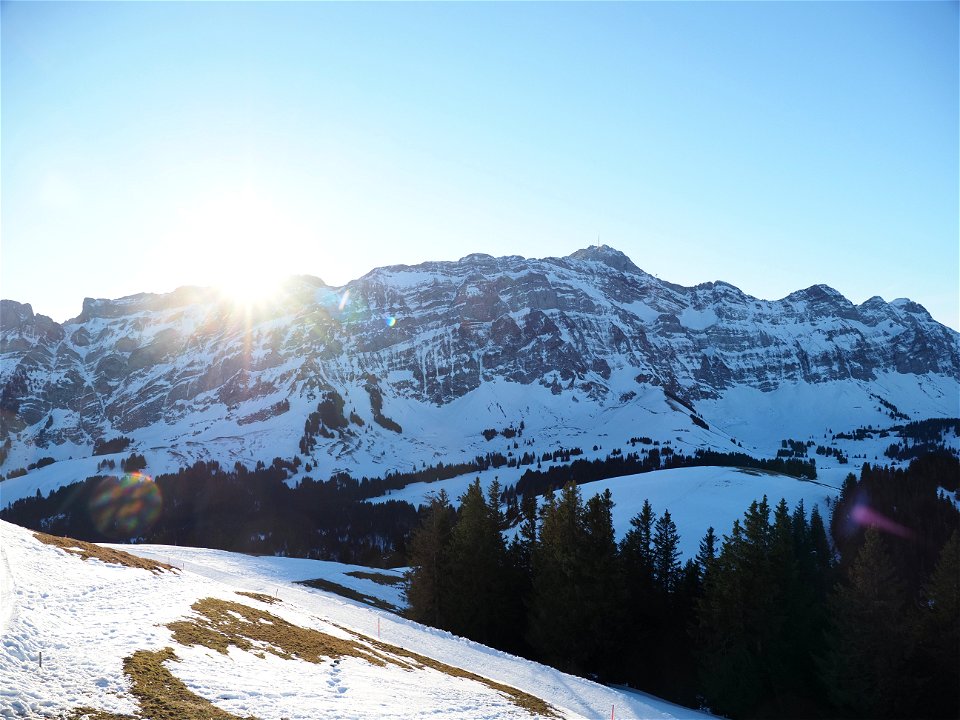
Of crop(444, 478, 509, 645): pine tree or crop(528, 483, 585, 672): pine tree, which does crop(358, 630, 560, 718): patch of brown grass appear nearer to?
crop(528, 483, 585, 672): pine tree

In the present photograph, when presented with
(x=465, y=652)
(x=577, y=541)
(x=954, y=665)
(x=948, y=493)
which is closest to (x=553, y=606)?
(x=577, y=541)

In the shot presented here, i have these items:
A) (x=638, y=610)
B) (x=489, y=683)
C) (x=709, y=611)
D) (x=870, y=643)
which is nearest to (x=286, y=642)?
(x=489, y=683)

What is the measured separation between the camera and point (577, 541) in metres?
52.8

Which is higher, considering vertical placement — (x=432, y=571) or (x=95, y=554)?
(x=95, y=554)

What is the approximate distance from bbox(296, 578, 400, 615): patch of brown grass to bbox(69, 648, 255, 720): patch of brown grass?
52166 mm

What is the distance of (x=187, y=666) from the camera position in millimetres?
22188

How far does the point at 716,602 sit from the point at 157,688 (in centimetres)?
4350

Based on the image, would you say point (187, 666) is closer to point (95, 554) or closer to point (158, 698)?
point (158, 698)

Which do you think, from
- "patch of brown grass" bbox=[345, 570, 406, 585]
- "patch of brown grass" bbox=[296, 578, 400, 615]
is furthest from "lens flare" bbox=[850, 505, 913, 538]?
"patch of brown grass" bbox=[296, 578, 400, 615]

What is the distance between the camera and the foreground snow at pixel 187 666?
19.0 metres

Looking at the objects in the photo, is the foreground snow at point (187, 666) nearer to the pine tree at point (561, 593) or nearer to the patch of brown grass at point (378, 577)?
the pine tree at point (561, 593)

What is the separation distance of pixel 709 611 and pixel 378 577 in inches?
2133

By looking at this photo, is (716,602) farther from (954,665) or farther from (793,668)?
(954,665)

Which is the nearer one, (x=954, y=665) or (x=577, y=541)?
(x=954, y=665)
